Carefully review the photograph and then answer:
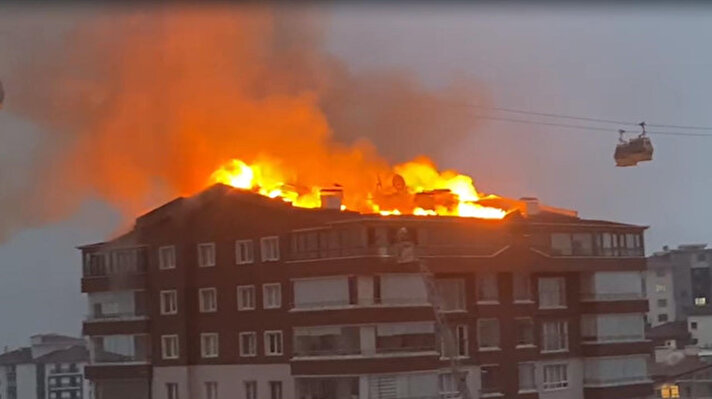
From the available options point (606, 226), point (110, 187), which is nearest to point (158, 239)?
point (110, 187)

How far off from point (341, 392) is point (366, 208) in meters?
0.48

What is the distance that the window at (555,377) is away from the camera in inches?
118

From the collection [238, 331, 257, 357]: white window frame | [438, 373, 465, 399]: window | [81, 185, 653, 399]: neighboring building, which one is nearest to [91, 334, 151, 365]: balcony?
[81, 185, 653, 399]: neighboring building

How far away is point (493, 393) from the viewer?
2.89 meters

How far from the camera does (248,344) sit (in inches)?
110

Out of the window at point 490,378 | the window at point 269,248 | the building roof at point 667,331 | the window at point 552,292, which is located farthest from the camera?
the building roof at point 667,331

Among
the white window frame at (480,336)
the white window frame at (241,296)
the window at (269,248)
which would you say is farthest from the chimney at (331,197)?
the white window frame at (480,336)

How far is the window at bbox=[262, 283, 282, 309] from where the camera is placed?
2770 millimetres

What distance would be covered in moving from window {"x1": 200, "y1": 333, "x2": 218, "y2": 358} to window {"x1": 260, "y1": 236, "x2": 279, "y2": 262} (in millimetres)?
249

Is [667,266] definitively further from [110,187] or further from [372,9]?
[110,187]

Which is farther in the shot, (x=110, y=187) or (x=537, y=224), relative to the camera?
(x=537, y=224)

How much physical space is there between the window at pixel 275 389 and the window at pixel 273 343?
7 cm

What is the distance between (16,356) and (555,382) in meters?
1.45

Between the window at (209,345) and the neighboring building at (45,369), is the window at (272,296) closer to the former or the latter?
the window at (209,345)
